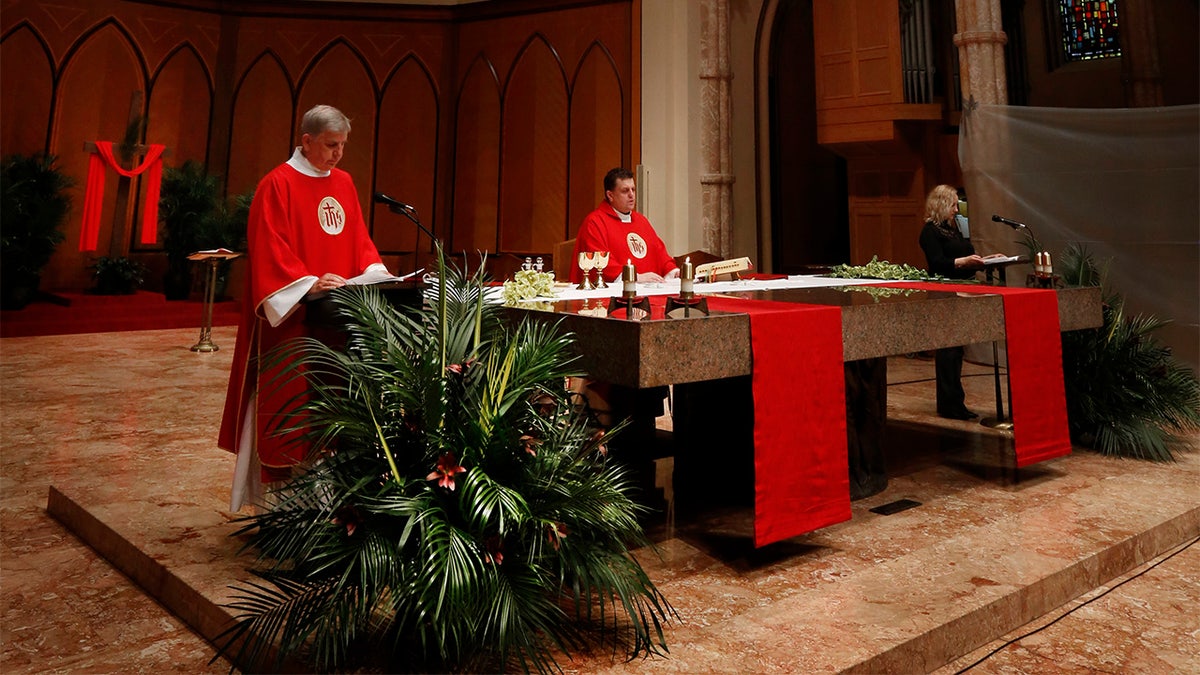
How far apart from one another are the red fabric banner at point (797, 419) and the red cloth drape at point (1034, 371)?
1177mm

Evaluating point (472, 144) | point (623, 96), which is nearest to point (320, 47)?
point (472, 144)

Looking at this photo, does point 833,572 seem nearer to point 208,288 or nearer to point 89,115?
point 208,288

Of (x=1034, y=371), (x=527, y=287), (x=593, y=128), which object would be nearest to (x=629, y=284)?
(x=527, y=287)

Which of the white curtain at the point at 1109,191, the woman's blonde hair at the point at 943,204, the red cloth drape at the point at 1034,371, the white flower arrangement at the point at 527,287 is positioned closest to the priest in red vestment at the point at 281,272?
the white flower arrangement at the point at 527,287

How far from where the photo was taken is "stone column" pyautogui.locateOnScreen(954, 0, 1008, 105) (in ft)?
23.0

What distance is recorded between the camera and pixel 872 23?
340 inches

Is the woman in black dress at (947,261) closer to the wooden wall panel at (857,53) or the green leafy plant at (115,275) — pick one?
the wooden wall panel at (857,53)

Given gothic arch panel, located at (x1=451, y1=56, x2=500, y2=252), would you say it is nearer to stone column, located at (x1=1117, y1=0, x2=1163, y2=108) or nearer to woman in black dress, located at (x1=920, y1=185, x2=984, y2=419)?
woman in black dress, located at (x1=920, y1=185, x2=984, y2=419)

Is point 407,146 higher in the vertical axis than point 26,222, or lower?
higher

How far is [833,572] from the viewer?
110 inches

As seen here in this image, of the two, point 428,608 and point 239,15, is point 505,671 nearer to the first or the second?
point 428,608

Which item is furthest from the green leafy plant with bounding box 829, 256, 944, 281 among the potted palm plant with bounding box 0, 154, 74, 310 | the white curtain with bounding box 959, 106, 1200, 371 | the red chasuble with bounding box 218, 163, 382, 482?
the potted palm plant with bounding box 0, 154, 74, 310

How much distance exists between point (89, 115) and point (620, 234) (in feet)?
30.2

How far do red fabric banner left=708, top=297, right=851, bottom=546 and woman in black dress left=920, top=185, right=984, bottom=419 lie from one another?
2.82 m
